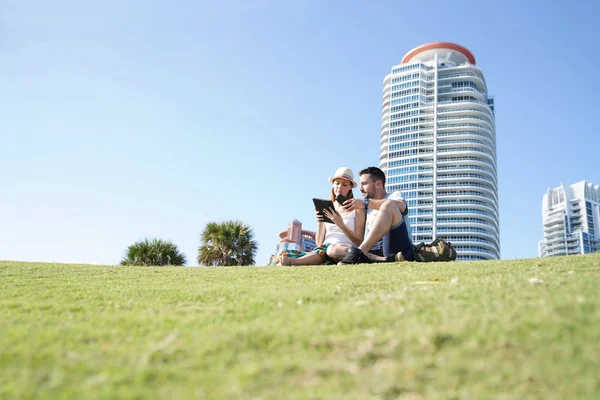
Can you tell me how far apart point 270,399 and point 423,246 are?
22.4 feet

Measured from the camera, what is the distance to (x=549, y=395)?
172cm

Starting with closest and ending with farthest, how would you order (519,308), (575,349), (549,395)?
(549,395) < (575,349) < (519,308)

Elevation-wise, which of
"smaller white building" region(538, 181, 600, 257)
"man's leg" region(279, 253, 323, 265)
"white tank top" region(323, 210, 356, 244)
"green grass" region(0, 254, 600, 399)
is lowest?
"green grass" region(0, 254, 600, 399)

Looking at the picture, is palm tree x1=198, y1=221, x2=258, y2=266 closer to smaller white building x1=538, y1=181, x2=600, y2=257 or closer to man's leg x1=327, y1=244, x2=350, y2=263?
man's leg x1=327, y1=244, x2=350, y2=263

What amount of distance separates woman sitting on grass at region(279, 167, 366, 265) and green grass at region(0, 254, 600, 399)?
4877 mm

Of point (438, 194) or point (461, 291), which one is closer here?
point (461, 291)

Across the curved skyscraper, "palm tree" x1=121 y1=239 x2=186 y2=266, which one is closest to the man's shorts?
"palm tree" x1=121 y1=239 x2=186 y2=266

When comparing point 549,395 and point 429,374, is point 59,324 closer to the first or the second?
point 429,374

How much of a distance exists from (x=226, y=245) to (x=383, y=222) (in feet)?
62.8

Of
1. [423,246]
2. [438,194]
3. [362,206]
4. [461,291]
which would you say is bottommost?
[461,291]

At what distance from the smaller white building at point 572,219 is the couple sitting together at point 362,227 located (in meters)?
175

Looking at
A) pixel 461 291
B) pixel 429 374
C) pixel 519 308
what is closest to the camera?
pixel 429 374

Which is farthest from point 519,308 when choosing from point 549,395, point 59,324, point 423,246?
point 423,246

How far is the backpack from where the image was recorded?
792 cm
